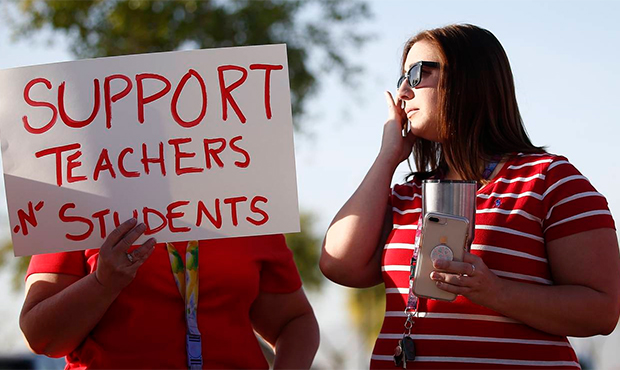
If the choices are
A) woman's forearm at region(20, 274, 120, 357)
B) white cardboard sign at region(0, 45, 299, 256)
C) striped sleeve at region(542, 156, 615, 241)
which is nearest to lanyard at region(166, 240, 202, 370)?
white cardboard sign at region(0, 45, 299, 256)

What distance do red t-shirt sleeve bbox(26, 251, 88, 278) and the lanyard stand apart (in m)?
0.30

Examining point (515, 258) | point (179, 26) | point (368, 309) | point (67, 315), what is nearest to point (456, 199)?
point (515, 258)

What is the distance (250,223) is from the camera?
2652 millimetres

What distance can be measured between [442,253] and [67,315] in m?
1.21

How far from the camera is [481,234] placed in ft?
8.20

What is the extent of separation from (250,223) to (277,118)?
0.37m

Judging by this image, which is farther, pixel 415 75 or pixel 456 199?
pixel 415 75

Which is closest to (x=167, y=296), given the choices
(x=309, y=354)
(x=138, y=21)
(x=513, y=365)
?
(x=309, y=354)

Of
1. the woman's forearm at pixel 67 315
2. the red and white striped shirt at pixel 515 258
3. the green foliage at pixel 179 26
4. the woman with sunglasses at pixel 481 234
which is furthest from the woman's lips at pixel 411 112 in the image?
the green foliage at pixel 179 26

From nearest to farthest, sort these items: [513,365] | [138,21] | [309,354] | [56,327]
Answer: [513,365] < [56,327] < [309,354] < [138,21]

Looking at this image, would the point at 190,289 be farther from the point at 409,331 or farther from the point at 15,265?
the point at 15,265

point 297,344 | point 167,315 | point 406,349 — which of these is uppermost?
point 167,315

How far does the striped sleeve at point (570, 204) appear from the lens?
237 centimetres

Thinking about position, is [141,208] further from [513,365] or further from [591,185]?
[591,185]
